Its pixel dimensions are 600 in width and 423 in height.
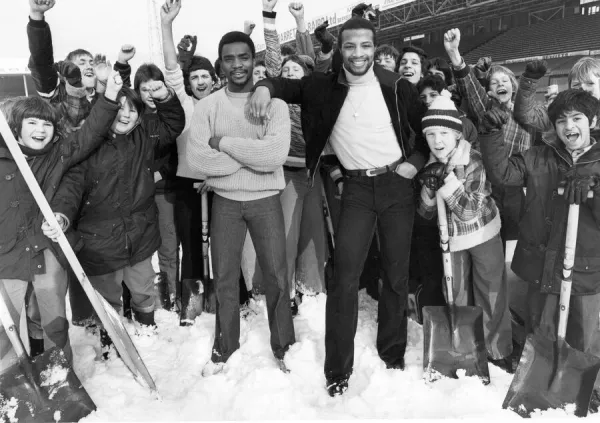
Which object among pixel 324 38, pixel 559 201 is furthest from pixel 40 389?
pixel 324 38

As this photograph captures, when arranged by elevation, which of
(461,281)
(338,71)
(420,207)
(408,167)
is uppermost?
(338,71)

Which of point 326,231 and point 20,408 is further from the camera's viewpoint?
point 326,231

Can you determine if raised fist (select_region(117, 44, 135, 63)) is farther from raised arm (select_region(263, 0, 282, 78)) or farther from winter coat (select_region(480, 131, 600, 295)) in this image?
winter coat (select_region(480, 131, 600, 295))

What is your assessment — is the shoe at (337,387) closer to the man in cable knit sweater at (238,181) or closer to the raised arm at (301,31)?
the man in cable knit sweater at (238,181)

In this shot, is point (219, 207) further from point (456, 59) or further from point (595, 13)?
point (595, 13)

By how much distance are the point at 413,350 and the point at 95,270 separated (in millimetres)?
2275

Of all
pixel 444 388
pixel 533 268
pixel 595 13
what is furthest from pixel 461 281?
pixel 595 13

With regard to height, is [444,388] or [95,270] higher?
[95,270]

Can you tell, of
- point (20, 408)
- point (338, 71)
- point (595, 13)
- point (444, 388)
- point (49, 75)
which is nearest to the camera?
point (20, 408)

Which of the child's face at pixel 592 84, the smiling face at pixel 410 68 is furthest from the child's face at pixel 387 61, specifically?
the child's face at pixel 592 84

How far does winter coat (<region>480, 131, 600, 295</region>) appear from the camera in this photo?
8.51 ft

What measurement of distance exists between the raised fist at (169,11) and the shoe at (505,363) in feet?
10.3

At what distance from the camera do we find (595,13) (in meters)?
17.9

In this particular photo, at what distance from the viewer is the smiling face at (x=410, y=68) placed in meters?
3.75
